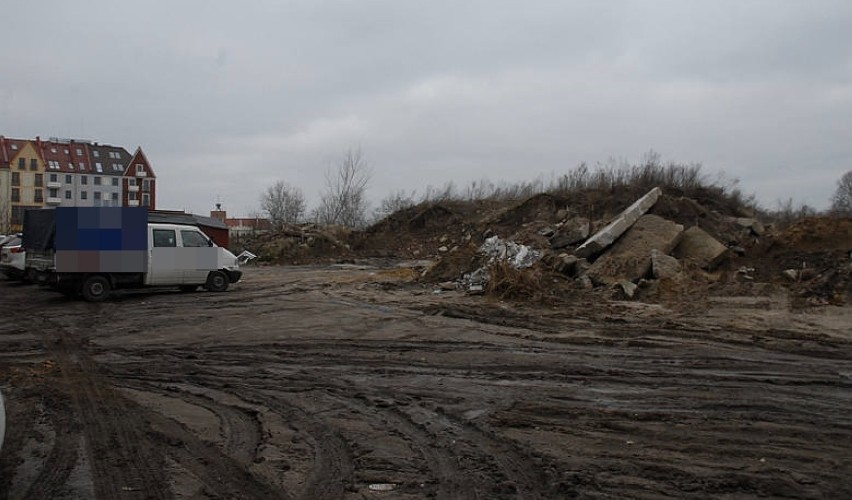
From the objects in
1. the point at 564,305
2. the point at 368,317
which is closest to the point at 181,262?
the point at 368,317

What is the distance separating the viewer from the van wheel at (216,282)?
17.8 meters

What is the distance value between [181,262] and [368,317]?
21.1 feet

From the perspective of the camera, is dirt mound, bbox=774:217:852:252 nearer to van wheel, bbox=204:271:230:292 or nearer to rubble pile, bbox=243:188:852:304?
rubble pile, bbox=243:188:852:304

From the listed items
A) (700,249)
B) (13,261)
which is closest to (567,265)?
(700,249)

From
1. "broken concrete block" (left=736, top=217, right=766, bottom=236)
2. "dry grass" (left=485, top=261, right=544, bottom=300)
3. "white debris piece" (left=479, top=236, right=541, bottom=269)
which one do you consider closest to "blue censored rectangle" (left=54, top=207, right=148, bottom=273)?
"dry grass" (left=485, top=261, right=544, bottom=300)

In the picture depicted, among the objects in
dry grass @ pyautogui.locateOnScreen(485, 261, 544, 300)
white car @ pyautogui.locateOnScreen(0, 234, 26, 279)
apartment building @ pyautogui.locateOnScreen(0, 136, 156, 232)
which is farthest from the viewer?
apartment building @ pyautogui.locateOnScreen(0, 136, 156, 232)

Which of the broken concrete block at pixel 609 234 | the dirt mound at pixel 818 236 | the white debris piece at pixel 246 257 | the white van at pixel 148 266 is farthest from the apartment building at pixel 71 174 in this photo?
the dirt mound at pixel 818 236

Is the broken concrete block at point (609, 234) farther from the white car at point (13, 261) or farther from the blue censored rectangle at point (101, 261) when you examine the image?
the white car at point (13, 261)

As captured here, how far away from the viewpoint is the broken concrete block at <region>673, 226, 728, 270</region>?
57.7ft

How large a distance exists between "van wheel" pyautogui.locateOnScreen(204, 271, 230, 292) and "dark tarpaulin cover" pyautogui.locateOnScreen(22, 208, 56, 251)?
13.2 ft

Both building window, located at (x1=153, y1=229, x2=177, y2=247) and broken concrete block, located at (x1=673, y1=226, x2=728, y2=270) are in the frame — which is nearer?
building window, located at (x1=153, y1=229, x2=177, y2=247)

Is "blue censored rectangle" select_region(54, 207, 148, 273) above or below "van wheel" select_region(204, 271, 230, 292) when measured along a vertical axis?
above

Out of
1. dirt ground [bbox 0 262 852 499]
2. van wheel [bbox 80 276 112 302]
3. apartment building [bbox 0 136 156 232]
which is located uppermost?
apartment building [bbox 0 136 156 232]

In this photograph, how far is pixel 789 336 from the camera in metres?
10.6
